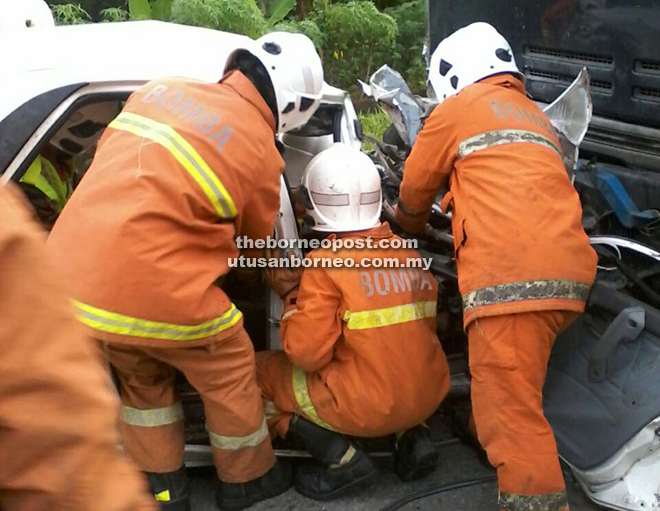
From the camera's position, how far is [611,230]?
10.6 ft

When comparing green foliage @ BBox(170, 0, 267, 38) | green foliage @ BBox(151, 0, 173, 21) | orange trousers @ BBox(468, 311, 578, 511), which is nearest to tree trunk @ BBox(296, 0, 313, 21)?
green foliage @ BBox(151, 0, 173, 21)

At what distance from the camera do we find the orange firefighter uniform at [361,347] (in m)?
2.98

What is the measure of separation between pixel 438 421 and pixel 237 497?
3.44 feet

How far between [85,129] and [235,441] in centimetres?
148

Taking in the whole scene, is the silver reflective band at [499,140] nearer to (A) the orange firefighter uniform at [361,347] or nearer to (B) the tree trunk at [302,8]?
(A) the orange firefighter uniform at [361,347]

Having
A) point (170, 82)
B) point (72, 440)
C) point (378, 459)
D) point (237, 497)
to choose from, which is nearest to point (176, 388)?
point (237, 497)

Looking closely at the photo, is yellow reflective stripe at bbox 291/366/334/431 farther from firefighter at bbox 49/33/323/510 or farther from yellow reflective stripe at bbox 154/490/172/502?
yellow reflective stripe at bbox 154/490/172/502

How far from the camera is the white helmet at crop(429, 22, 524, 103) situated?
3104 millimetres

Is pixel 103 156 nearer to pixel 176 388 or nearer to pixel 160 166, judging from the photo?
pixel 160 166

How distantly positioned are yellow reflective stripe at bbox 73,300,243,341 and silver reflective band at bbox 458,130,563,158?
1.16m

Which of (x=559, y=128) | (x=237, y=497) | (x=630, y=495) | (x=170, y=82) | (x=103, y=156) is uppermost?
(x=170, y=82)

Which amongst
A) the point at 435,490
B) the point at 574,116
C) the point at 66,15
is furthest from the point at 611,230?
the point at 66,15

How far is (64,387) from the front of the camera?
879mm

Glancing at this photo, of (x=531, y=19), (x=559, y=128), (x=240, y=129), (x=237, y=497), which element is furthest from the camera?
(x=531, y=19)
